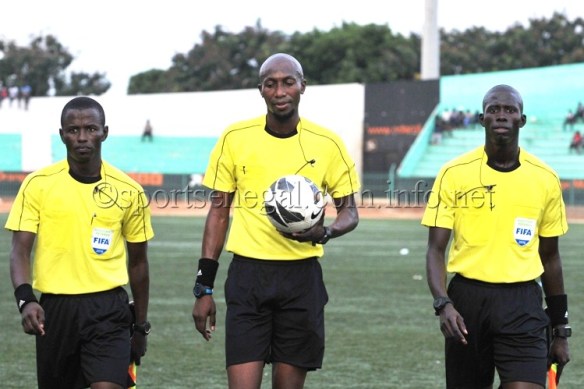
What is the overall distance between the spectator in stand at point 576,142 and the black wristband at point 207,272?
39124mm

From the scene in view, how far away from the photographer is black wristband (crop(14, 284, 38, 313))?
20.9 ft

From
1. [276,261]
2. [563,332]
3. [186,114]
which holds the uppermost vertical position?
[186,114]

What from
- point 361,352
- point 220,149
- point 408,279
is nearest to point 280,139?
point 220,149

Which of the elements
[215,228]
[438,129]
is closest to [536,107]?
[438,129]

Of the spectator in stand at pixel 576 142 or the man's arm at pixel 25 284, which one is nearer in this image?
the man's arm at pixel 25 284

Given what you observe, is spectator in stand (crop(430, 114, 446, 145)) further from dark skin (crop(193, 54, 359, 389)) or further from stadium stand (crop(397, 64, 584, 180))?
dark skin (crop(193, 54, 359, 389))

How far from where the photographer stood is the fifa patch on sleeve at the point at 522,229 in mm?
6695

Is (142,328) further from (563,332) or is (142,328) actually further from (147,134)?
(147,134)

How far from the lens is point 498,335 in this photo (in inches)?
262

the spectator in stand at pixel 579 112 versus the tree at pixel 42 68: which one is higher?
the tree at pixel 42 68

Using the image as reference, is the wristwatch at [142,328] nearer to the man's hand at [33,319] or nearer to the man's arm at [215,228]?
the man's arm at [215,228]

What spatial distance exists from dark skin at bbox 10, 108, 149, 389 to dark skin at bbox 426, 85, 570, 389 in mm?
1589

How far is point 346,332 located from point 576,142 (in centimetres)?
3362

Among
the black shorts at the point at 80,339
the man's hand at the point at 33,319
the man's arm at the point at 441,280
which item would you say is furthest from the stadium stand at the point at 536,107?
the man's hand at the point at 33,319
